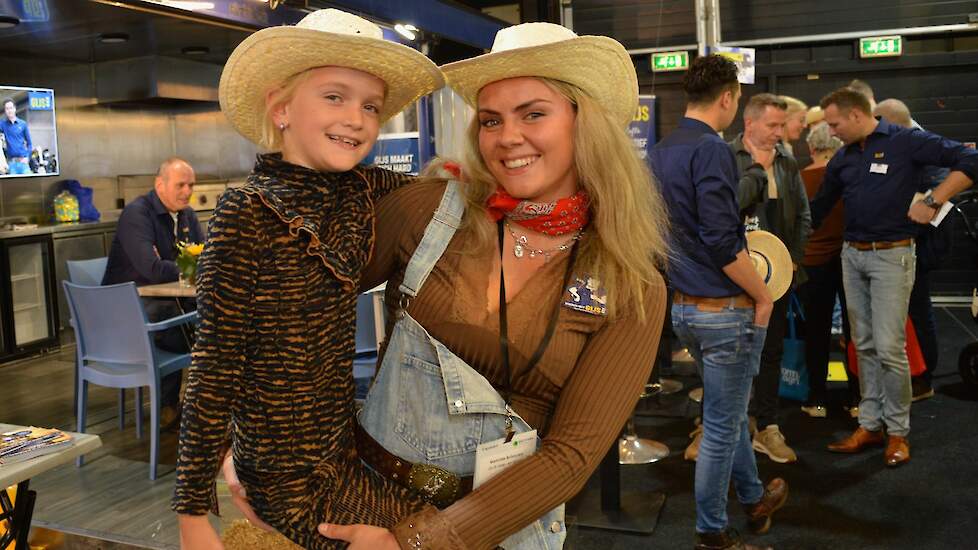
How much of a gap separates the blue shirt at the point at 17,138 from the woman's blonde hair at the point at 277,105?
7.71 metres

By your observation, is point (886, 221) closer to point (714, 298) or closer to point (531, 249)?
point (714, 298)

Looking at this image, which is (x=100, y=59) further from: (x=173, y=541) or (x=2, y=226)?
(x=173, y=541)

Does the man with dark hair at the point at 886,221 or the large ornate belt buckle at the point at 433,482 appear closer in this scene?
the large ornate belt buckle at the point at 433,482

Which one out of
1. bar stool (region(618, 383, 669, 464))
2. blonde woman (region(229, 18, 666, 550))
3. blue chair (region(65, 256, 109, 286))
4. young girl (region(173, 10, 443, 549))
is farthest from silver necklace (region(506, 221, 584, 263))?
blue chair (region(65, 256, 109, 286))

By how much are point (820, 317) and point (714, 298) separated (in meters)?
2.37

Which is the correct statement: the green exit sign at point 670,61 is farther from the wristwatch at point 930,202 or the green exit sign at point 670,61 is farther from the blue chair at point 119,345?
the blue chair at point 119,345

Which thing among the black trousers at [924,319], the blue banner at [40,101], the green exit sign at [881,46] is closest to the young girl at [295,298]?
the black trousers at [924,319]

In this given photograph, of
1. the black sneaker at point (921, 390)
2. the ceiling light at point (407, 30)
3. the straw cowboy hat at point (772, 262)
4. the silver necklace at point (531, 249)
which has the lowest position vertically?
the black sneaker at point (921, 390)

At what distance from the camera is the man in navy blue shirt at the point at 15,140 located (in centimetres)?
807

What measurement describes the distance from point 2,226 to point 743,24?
8.10 m

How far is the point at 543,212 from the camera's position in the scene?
1.61m

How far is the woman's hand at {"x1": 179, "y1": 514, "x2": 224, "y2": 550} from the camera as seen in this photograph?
4.53 ft

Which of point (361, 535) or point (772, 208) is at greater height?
point (772, 208)

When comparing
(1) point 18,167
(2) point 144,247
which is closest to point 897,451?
(2) point 144,247
